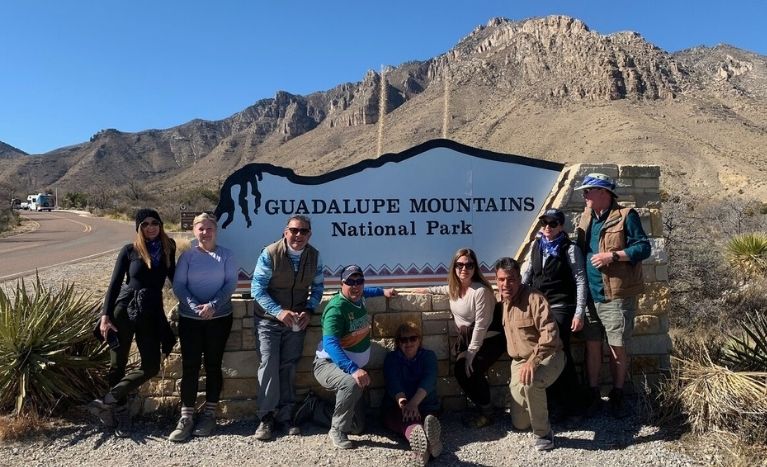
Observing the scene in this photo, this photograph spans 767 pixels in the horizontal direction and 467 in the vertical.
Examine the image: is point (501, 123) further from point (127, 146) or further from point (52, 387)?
point (127, 146)

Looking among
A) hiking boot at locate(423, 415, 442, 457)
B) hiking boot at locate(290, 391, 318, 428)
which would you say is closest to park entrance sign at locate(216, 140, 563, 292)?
hiking boot at locate(290, 391, 318, 428)

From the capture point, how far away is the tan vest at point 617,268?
14.1 ft

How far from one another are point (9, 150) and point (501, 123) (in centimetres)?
13442

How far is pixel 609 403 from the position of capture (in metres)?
4.72

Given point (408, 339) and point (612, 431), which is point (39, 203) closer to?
point (408, 339)

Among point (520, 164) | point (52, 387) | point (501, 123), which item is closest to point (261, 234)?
point (52, 387)

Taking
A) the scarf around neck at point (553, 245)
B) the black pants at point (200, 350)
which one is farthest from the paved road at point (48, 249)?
the scarf around neck at point (553, 245)

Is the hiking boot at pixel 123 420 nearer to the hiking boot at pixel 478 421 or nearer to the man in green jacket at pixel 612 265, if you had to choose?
the hiking boot at pixel 478 421

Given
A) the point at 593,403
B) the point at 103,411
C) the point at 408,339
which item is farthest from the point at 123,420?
the point at 593,403

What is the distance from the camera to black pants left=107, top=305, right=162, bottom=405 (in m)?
4.20

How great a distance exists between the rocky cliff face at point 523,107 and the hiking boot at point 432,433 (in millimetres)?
28531

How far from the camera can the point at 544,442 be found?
405cm

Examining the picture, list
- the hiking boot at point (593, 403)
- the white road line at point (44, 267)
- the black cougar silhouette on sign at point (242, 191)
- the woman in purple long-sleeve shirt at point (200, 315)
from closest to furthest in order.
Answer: the woman in purple long-sleeve shirt at point (200, 315) → the hiking boot at point (593, 403) → the black cougar silhouette on sign at point (242, 191) → the white road line at point (44, 267)

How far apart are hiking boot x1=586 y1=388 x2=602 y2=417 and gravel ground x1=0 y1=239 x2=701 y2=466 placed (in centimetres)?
6
